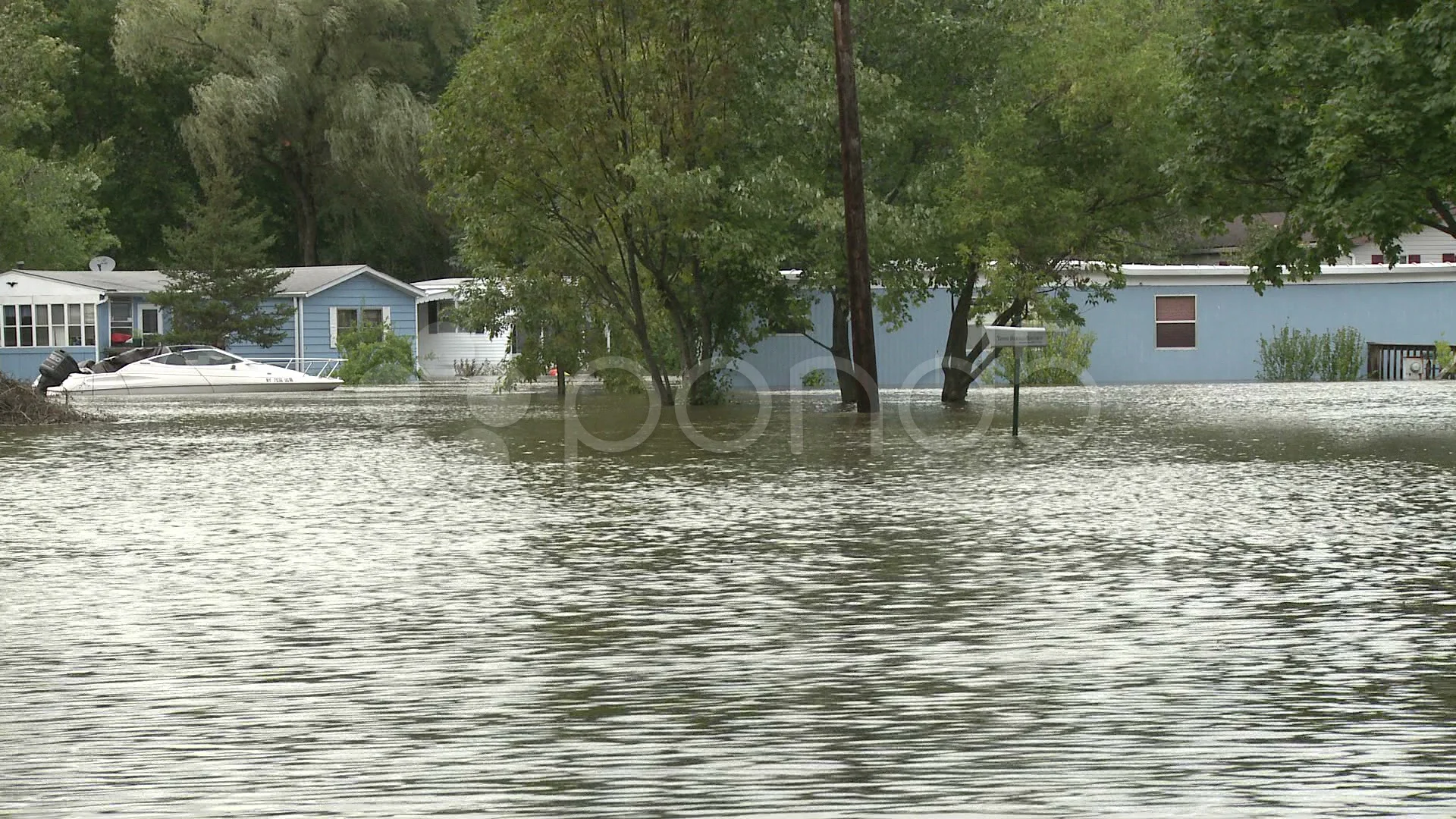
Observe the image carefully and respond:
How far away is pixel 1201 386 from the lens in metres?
50.8

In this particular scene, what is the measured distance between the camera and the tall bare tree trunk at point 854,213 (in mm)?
33438

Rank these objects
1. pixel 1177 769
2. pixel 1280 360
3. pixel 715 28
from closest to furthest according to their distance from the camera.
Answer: pixel 1177 769 < pixel 715 28 < pixel 1280 360

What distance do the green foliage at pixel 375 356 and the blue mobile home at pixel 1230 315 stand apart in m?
16.6

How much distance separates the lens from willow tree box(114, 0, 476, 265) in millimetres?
68625

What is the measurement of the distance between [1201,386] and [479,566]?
40.3 m

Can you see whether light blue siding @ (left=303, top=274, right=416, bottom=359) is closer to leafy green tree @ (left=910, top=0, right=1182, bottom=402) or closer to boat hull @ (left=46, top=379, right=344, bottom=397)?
boat hull @ (left=46, top=379, right=344, bottom=397)

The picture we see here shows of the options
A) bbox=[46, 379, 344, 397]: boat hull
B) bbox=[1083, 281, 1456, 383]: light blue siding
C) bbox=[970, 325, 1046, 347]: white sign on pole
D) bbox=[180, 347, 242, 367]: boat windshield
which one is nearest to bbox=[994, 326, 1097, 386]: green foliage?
bbox=[1083, 281, 1456, 383]: light blue siding

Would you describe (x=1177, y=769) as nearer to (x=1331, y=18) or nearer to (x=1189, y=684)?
(x=1189, y=684)

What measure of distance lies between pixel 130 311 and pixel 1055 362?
28.8m

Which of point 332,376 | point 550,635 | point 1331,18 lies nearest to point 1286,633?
point 550,635

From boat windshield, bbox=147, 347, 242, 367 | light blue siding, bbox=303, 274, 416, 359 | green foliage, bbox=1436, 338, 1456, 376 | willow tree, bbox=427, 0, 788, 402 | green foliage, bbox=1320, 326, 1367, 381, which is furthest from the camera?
light blue siding, bbox=303, 274, 416, 359

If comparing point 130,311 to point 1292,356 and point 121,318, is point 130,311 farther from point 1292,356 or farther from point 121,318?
point 1292,356

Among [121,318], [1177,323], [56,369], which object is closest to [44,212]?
[121,318]

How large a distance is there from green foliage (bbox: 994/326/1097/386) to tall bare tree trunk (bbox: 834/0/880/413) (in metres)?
17.6
